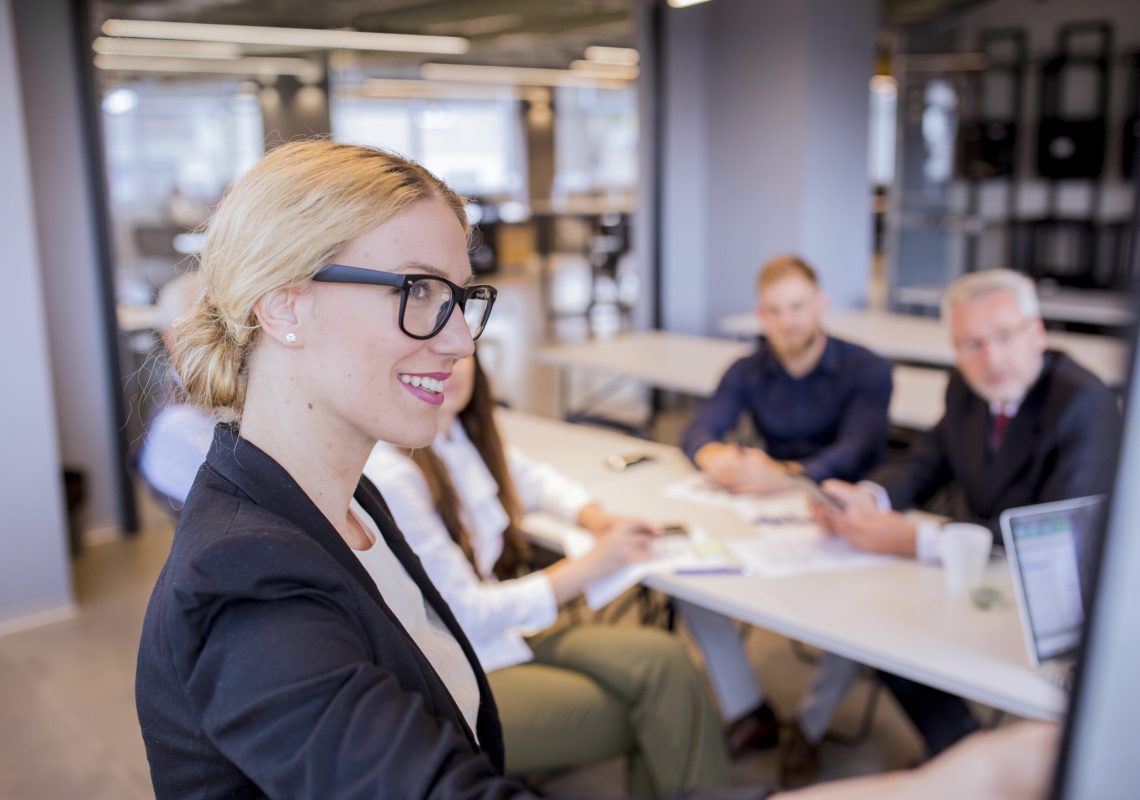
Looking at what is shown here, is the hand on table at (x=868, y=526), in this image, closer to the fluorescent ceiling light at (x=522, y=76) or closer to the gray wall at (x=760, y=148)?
the gray wall at (x=760, y=148)

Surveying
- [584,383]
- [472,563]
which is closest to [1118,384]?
[472,563]

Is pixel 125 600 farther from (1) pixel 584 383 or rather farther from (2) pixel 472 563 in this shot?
(1) pixel 584 383

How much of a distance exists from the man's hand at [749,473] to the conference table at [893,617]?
0.54ft

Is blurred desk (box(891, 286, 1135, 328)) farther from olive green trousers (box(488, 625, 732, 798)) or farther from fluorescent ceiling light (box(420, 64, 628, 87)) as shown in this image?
olive green trousers (box(488, 625, 732, 798))

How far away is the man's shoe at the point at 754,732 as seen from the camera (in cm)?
313

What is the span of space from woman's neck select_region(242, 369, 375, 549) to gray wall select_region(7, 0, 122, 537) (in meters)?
3.97

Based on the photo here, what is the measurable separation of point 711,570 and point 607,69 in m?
5.54

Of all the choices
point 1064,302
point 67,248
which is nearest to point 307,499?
point 67,248

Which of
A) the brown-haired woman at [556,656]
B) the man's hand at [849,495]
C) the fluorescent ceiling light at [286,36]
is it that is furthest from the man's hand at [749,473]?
the fluorescent ceiling light at [286,36]

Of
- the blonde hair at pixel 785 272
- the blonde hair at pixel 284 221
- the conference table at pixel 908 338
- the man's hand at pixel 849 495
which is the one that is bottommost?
the man's hand at pixel 849 495

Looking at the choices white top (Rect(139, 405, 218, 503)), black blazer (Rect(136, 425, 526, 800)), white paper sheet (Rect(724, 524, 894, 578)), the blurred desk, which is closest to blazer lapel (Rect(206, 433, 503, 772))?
black blazer (Rect(136, 425, 526, 800))

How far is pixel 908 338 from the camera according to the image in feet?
18.0

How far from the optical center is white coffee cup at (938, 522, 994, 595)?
2.35 metres

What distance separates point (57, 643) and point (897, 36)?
311 inches
